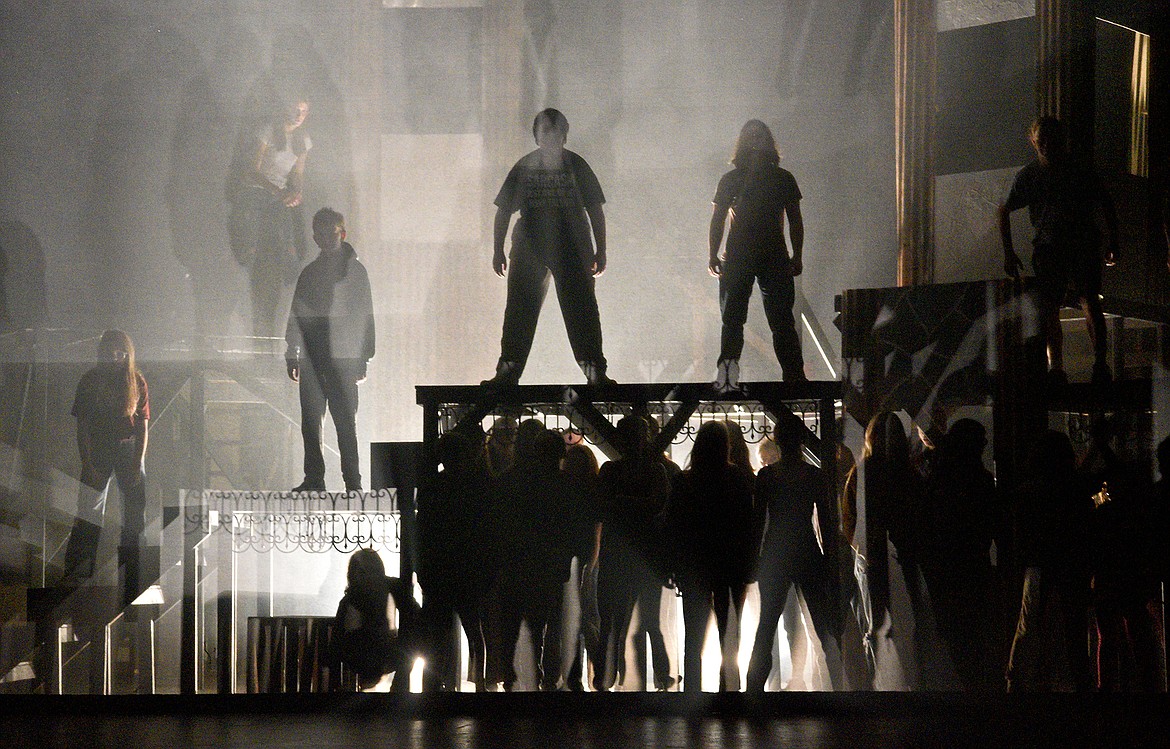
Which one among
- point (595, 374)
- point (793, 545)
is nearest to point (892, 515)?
point (793, 545)

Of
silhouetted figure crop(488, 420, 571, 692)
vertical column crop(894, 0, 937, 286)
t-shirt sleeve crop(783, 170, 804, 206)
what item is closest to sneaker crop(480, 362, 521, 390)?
silhouetted figure crop(488, 420, 571, 692)

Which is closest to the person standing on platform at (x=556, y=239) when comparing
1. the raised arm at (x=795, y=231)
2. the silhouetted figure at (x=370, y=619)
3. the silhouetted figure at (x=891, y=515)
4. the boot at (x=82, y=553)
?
the raised arm at (x=795, y=231)

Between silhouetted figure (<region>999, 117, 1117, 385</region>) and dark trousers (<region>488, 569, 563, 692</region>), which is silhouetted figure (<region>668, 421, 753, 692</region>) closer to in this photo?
dark trousers (<region>488, 569, 563, 692</region>)

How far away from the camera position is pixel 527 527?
393 cm

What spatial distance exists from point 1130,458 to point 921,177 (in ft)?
7.21

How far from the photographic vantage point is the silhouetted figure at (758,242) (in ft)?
14.4

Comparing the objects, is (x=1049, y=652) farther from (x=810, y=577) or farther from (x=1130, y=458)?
(x=1130, y=458)

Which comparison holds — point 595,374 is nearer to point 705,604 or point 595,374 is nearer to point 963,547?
point 705,604

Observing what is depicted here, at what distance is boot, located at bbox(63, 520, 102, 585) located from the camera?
5.40m

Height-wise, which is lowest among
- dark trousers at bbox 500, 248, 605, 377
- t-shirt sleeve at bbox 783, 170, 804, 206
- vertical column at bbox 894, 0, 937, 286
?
dark trousers at bbox 500, 248, 605, 377

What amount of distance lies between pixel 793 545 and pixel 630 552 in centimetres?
59

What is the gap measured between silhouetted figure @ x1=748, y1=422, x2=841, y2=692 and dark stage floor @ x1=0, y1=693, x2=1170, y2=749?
1.53 ft

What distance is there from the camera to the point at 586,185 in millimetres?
4535

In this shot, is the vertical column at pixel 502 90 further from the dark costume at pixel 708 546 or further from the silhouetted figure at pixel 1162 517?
the silhouetted figure at pixel 1162 517
